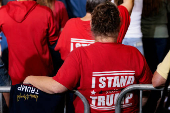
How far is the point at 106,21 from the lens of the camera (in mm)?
1549

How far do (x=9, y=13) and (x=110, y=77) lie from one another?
129cm

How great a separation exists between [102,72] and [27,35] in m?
1.09

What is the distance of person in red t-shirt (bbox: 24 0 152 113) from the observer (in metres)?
1.51

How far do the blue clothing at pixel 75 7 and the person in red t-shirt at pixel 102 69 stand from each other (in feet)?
6.07

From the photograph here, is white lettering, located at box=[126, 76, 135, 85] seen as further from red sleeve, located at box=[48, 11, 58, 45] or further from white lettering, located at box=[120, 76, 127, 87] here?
red sleeve, located at box=[48, 11, 58, 45]

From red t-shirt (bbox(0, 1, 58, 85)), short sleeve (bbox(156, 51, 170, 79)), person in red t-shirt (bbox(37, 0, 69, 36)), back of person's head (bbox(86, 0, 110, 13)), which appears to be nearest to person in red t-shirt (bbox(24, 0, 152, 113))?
short sleeve (bbox(156, 51, 170, 79))

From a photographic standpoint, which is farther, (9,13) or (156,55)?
(156,55)

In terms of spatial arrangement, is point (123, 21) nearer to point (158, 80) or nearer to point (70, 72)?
point (158, 80)

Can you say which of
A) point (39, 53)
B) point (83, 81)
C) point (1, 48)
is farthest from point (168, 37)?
point (1, 48)

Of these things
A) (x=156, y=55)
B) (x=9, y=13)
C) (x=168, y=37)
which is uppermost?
(x=9, y=13)

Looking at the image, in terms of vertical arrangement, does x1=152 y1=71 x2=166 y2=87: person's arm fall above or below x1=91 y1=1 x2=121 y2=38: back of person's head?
below

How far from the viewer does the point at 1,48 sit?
3.24 meters

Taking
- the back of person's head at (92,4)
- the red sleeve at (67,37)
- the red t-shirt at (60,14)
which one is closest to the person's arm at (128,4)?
the back of person's head at (92,4)

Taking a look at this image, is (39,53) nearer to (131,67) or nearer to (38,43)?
(38,43)
